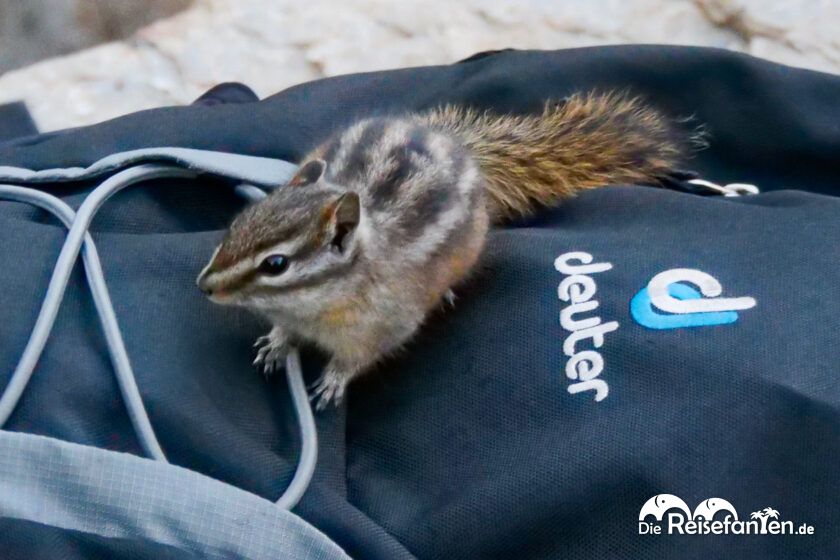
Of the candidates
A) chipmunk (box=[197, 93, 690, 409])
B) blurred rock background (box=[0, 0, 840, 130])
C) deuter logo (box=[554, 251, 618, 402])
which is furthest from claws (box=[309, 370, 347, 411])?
blurred rock background (box=[0, 0, 840, 130])

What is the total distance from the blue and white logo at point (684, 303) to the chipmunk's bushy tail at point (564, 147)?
11.8 inches

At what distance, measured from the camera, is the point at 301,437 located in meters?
1.07

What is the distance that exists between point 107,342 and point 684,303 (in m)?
0.62

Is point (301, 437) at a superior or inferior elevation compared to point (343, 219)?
inferior

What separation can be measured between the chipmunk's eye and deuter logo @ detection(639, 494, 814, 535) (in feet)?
1.50

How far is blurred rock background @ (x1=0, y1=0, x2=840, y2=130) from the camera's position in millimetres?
2205

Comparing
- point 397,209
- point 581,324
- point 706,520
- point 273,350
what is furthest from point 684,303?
point 273,350

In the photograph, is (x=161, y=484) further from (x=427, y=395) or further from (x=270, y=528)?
(x=427, y=395)

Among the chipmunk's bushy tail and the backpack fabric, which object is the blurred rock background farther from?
the backpack fabric

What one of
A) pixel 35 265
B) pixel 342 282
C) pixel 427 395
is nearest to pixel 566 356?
pixel 427 395

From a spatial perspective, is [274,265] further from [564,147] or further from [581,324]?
[564,147]

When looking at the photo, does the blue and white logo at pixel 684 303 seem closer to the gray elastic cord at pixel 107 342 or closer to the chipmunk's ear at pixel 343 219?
the chipmunk's ear at pixel 343 219

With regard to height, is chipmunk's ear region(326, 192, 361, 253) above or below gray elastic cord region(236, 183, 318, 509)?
above

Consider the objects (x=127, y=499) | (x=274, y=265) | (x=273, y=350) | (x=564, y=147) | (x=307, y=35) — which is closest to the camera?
(x=127, y=499)
